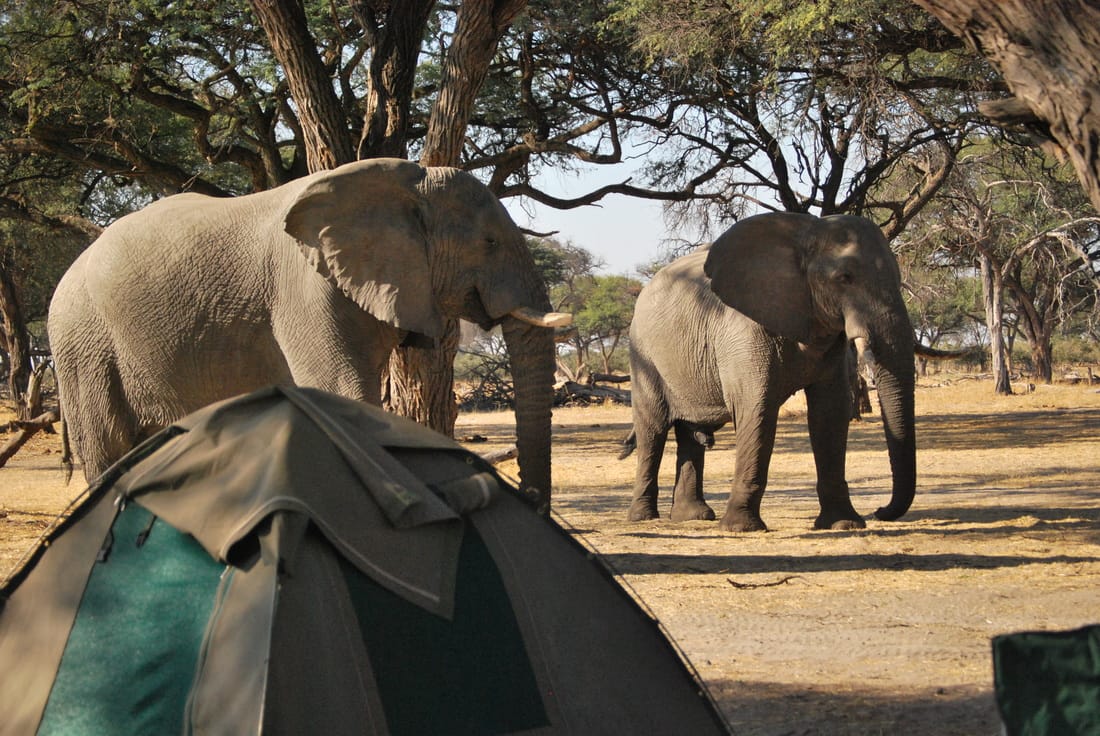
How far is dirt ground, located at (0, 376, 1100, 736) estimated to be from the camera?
5.15 meters

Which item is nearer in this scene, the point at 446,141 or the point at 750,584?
the point at 750,584

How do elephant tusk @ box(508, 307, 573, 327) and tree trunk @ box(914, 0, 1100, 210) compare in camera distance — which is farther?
elephant tusk @ box(508, 307, 573, 327)

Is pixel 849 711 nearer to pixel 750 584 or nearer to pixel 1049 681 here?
pixel 1049 681

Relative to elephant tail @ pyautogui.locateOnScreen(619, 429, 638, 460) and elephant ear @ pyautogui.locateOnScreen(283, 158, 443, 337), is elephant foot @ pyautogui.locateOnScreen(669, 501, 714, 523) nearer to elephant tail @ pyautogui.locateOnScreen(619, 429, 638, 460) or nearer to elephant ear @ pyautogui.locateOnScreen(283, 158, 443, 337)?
elephant tail @ pyautogui.locateOnScreen(619, 429, 638, 460)

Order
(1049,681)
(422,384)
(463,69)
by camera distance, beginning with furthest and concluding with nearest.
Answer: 1. (422,384)
2. (463,69)
3. (1049,681)

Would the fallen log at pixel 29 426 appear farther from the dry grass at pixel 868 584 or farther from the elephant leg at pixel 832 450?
the elephant leg at pixel 832 450

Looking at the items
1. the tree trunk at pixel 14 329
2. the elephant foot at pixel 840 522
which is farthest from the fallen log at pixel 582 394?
the elephant foot at pixel 840 522

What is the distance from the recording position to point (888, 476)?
47.0 feet

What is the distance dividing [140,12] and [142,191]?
690 centimetres

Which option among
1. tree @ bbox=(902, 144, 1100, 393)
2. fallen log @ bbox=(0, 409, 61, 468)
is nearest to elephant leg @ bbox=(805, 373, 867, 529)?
fallen log @ bbox=(0, 409, 61, 468)

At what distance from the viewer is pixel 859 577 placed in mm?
7758

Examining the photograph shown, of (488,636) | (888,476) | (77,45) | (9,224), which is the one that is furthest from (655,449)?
(9,224)

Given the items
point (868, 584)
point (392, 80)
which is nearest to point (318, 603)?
point (868, 584)

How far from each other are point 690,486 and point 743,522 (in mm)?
1434
